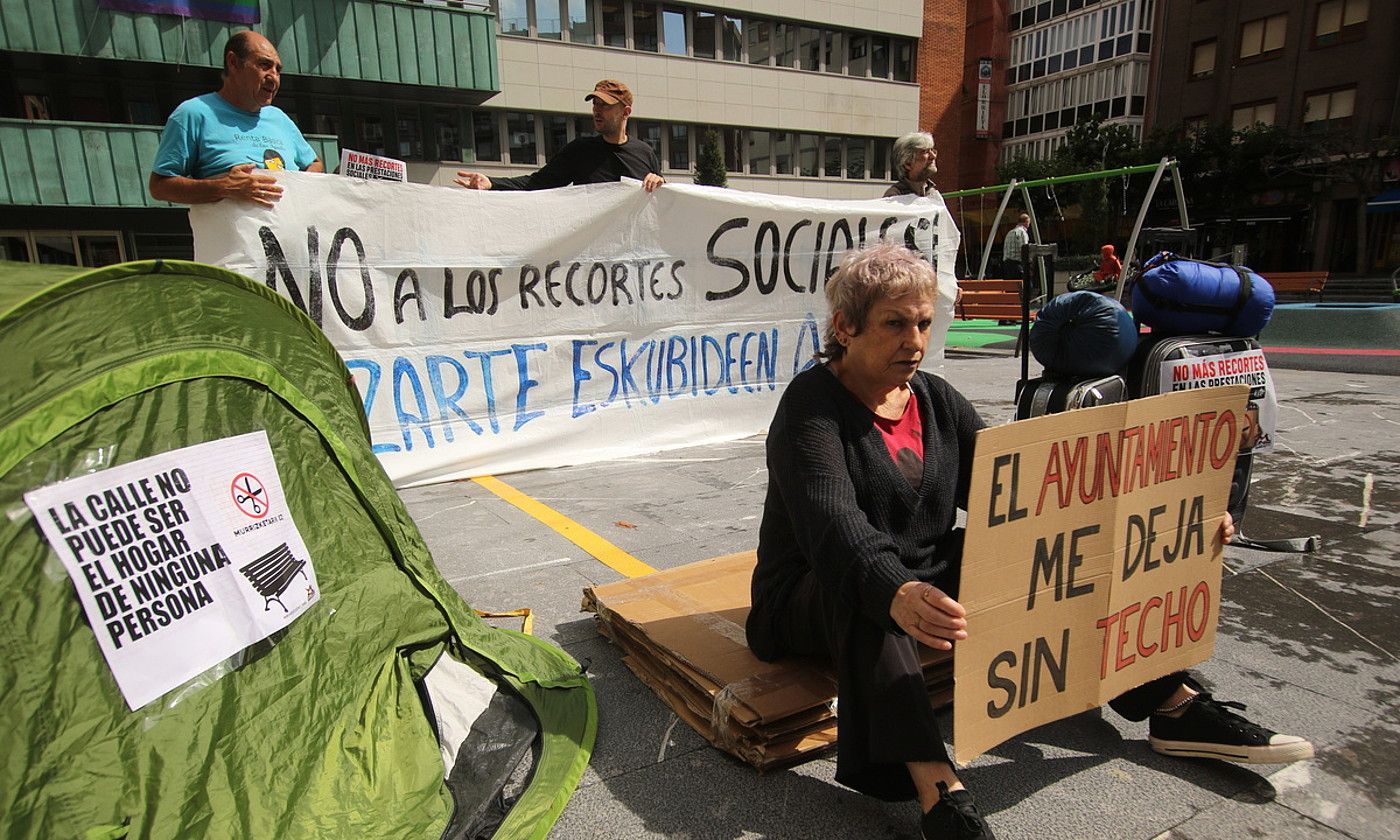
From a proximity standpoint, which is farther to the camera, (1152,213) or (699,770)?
(1152,213)

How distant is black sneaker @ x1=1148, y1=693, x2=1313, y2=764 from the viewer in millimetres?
1955

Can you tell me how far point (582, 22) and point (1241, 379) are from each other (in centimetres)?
2509

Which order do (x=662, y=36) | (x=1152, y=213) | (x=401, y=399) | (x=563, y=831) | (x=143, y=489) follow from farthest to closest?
(x=1152, y=213) → (x=662, y=36) → (x=401, y=399) → (x=563, y=831) → (x=143, y=489)

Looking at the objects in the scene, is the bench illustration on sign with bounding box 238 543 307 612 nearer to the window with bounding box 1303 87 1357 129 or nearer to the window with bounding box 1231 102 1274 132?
the window with bounding box 1303 87 1357 129

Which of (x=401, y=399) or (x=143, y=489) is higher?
(x=143, y=489)

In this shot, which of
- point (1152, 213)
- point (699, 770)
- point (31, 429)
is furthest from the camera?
point (1152, 213)

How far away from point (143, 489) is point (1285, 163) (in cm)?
3872

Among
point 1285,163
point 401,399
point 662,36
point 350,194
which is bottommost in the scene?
point 401,399

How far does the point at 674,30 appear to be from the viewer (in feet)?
85.4

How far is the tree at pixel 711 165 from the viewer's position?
2450 centimetres

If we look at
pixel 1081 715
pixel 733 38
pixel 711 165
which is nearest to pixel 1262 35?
pixel 733 38

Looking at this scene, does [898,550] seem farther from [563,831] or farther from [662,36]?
[662,36]

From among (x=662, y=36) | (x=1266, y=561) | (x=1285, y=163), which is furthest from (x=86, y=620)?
(x=1285, y=163)

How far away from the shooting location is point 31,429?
1.42 m
